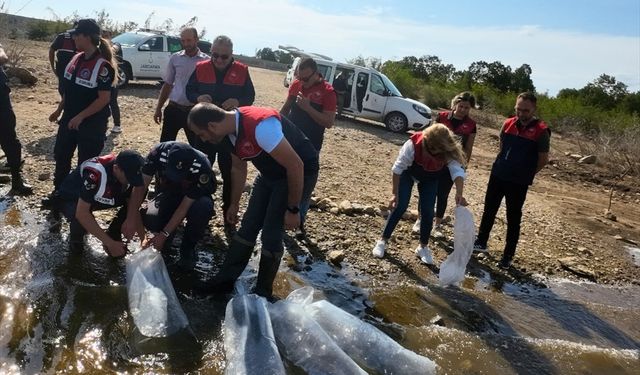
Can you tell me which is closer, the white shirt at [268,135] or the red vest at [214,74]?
the white shirt at [268,135]

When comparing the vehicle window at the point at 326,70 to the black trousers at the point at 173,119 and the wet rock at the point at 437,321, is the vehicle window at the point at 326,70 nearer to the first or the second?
the black trousers at the point at 173,119

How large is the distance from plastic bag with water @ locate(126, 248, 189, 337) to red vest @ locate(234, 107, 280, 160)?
0.93 metres

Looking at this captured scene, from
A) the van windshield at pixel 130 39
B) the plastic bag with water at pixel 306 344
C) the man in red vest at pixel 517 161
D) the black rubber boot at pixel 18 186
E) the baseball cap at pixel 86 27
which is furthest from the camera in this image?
the van windshield at pixel 130 39

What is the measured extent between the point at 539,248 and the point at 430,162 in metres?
2.15

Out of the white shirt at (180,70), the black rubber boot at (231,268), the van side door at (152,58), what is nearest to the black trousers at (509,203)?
the black rubber boot at (231,268)

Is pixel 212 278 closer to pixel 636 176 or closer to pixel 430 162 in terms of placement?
pixel 430 162

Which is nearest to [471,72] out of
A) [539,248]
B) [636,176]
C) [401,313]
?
[636,176]

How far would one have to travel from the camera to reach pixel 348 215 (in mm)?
5461

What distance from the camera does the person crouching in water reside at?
3.99 metres

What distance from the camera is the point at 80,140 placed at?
423 cm

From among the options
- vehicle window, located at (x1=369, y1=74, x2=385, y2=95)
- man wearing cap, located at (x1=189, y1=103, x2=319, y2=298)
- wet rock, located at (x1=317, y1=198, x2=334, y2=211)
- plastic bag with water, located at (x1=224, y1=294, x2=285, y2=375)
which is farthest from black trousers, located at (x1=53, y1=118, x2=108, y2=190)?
vehicle window, located at (x1=369, y1=74, x2=385, y2=95)

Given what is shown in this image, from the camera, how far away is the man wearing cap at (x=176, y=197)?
3.29m

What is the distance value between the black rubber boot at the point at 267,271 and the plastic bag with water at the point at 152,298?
0.57 meters

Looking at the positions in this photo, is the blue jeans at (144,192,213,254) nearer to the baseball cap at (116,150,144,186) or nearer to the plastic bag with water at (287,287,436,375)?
the baseball cap at (116,150,144,186)
